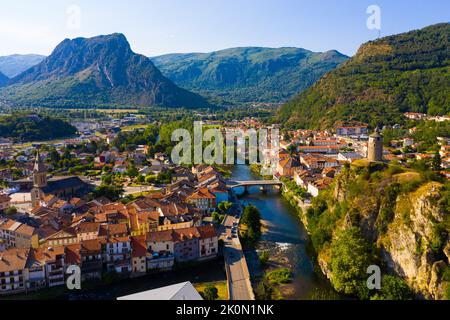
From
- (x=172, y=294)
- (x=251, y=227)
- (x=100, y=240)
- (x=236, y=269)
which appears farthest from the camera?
(x=251, y=227)

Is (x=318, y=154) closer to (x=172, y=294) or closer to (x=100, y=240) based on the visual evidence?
(x=100, y=240)

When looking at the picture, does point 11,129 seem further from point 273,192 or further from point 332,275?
point 332,275

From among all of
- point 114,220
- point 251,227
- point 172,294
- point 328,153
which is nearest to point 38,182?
point 114,220

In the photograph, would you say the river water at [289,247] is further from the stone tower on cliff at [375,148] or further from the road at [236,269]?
the stone tower on cliff at [375,148]

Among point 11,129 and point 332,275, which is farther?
point 11,129

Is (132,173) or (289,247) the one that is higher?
(132,173)

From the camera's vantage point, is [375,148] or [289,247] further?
[289,247]

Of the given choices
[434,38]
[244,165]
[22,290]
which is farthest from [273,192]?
[434,38]
